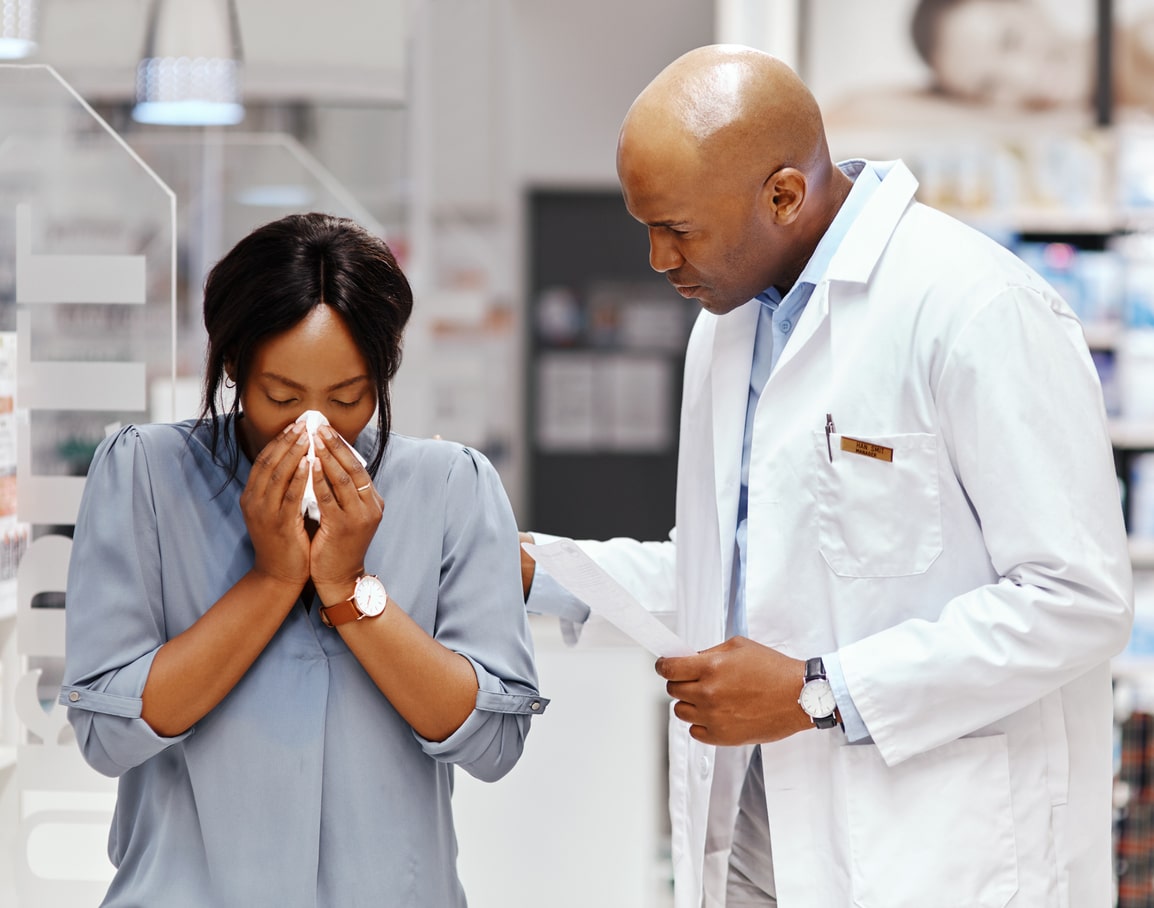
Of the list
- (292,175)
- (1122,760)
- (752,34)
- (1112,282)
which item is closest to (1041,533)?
(292,175)

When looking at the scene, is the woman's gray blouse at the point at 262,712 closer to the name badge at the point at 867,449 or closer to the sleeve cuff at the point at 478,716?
the sleeve cuff at the point at 478,716

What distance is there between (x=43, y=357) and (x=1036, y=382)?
4.29ft

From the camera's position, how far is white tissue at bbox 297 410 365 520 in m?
1.34

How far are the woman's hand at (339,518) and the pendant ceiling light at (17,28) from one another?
97 cm

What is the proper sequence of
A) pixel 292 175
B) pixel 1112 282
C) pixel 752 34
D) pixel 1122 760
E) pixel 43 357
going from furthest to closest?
1. pixel 752 34
2. pixel 1112 282
3. pixel 1122 760
4. pixel 292 175
5. pixel 43 357

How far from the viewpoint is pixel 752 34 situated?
548cm

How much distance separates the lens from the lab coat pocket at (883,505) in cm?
154

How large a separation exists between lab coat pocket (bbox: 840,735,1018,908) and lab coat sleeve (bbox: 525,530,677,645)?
A: 47 cm

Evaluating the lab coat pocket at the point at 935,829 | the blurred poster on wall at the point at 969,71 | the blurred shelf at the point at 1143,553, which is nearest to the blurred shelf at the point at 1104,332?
the blurred shelf at the point at 1143,553

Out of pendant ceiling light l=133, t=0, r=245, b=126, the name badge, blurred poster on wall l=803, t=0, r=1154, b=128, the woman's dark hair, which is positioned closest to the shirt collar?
the name badge

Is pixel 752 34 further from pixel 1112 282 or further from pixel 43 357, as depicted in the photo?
pixel 43 357

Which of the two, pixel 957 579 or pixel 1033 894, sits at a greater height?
pixel 957 579

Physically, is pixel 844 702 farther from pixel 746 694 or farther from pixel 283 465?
pixel 283 465

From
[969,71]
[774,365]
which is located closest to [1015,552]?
[774,365]
